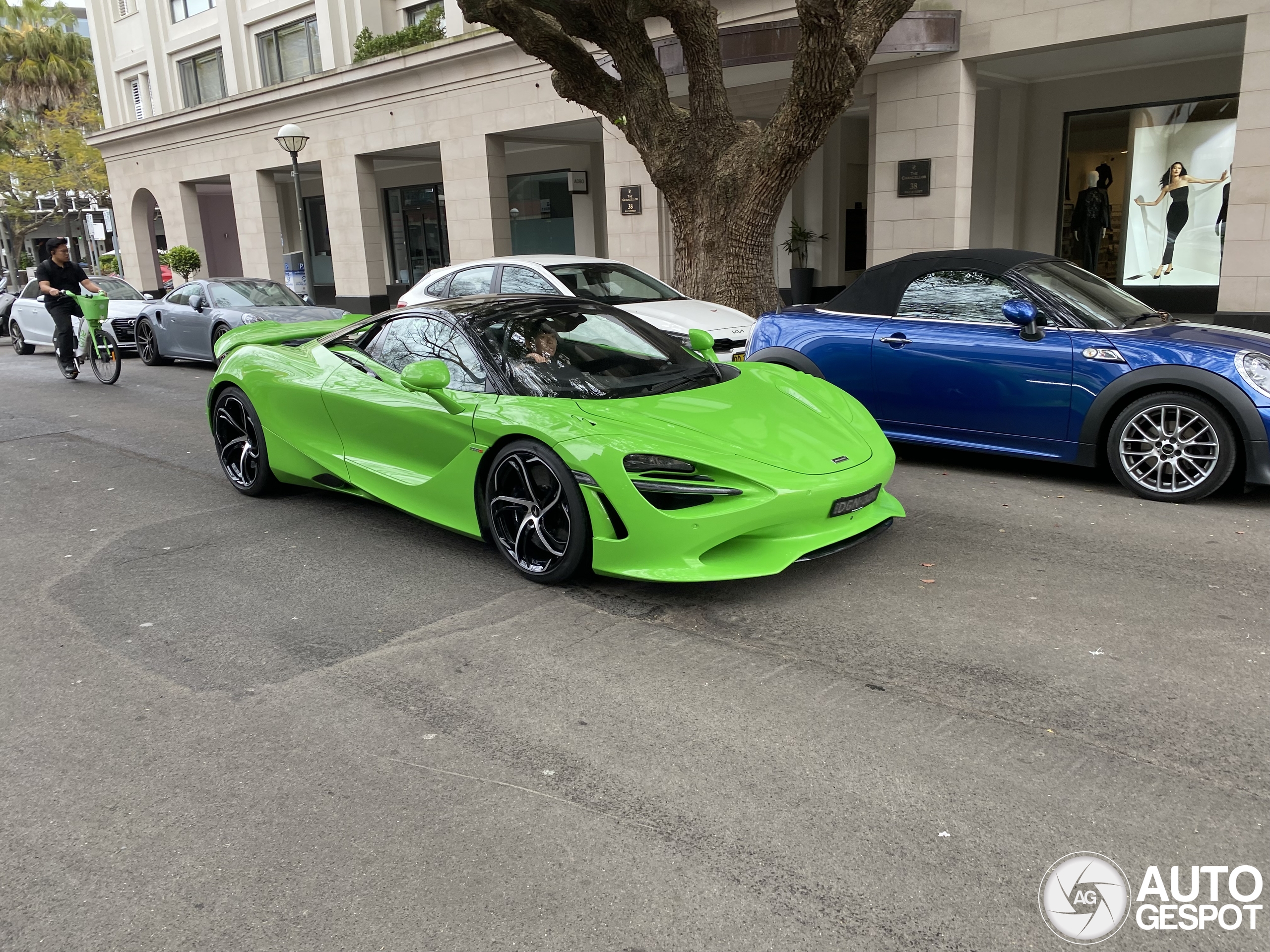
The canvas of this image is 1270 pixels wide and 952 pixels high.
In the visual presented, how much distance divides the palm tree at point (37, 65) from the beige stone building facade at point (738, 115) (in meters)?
15.7

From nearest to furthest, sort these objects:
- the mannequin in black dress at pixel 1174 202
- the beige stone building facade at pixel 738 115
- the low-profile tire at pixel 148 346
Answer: the beige stone building facade at pixel 738 115
the low-profile tire at pixel 148 346
the mannequin in black dress at pixel 1174 202

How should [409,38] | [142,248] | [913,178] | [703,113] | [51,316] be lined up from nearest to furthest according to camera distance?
[703,113] < [913,178] < [51,316] < [409,38] < [142,248]

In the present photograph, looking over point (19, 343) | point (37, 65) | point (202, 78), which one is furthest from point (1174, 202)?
point (37, 65)

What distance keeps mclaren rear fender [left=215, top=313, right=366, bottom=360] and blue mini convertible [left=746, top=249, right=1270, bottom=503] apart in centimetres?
367

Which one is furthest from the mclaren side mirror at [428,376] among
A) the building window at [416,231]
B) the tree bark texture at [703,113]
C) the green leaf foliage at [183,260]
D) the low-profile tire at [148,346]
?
the green leaf foliage at [183,260]

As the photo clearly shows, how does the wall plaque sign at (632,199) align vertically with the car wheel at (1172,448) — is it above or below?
above

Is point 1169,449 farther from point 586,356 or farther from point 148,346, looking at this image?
point 148,346

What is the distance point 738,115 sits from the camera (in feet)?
61.4

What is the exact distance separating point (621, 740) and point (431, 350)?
296 cm

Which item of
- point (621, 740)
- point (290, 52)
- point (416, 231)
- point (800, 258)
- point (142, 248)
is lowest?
point (621, 740)

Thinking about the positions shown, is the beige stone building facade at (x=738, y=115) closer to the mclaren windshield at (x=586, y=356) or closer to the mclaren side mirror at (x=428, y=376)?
the mclaren windshield at (x=586, y=356)

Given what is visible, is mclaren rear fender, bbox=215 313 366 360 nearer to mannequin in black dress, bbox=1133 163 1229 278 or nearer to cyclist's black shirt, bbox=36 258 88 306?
cyclist's black shirt, bbox=36 258 88 306

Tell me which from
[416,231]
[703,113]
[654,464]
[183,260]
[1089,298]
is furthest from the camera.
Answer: [416,231]

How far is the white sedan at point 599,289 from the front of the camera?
9953 millimetres
